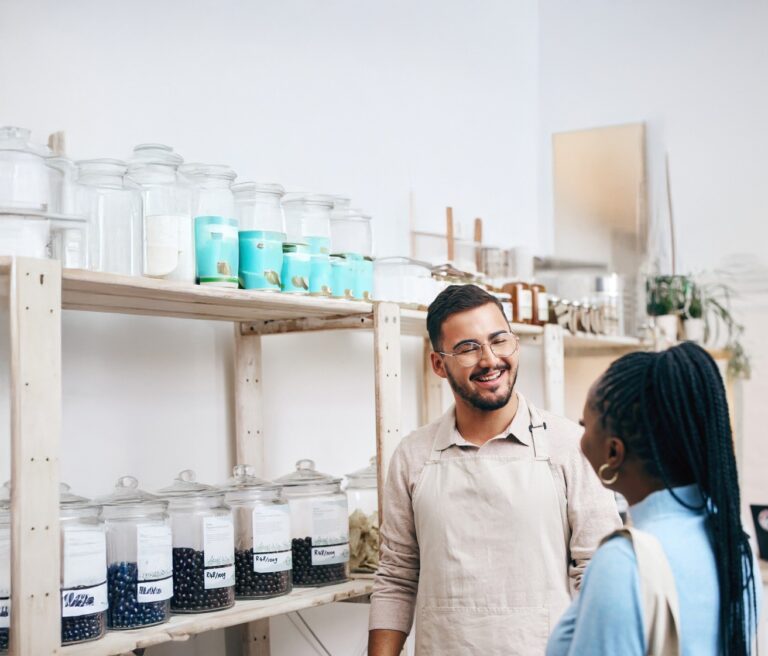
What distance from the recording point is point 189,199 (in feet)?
7.20

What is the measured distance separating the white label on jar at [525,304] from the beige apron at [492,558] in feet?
3.59

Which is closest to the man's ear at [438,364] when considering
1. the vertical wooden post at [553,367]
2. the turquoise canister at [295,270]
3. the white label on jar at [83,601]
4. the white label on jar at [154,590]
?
the turquoise canister at [295,270]

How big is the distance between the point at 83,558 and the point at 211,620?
0.32 m

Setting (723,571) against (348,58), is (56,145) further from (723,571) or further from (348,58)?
(723,571)

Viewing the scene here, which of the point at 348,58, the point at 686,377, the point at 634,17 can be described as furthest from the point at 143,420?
the point at 634,17

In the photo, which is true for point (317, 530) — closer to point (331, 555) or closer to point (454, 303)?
point (331, 555)

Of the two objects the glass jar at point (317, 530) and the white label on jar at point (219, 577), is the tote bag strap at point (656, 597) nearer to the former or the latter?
the white label on jar at point (219, 577)

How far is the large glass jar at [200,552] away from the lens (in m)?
2.06

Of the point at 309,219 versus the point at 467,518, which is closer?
the point at 467,518

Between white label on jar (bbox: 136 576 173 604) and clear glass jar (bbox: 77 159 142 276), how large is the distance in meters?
0.59

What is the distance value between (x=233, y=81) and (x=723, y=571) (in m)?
2.00

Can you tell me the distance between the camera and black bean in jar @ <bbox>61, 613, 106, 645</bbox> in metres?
1.79

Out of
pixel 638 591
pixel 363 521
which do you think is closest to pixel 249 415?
pixel 363 521

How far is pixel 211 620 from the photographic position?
79.2 inches
